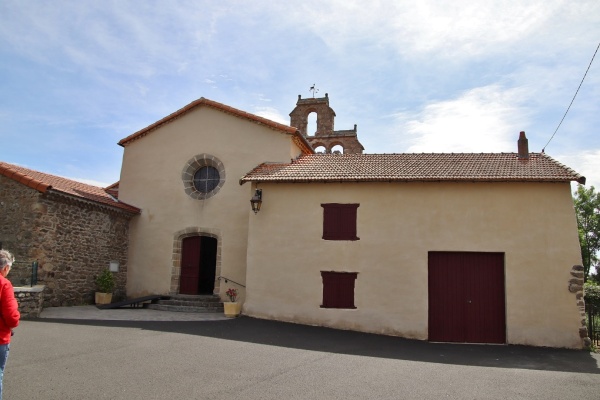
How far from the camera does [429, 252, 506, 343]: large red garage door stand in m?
11.8

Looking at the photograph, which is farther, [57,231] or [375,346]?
[57,231]

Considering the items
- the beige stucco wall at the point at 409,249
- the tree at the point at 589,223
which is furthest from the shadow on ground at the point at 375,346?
the tree at the point at 589,223

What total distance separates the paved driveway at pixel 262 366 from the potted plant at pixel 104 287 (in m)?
3.35

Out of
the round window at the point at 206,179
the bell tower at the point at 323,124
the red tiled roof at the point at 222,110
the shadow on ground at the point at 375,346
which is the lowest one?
the shadow on ground at the point at 375,346

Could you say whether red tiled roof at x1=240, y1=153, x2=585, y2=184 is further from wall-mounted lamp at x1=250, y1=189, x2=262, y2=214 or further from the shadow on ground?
the shadow on ground

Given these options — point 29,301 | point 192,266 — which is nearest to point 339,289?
point 192,266

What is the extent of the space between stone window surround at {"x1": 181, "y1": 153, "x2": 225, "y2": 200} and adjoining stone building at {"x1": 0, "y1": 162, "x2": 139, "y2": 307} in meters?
2.28

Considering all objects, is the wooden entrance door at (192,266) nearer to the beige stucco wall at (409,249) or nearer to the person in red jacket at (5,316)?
the beige stucco wall at (409,249)

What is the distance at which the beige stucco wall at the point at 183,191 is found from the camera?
600 inches

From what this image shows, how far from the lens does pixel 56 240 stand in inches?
508

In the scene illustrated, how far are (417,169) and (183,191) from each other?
8.06 meters

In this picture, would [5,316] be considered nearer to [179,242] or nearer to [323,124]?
[179,242]

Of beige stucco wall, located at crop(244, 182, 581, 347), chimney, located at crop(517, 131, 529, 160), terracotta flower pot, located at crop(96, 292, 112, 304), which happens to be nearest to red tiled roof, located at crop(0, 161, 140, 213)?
terracotta flower pot, located at crop(96, 292, 112, 304)

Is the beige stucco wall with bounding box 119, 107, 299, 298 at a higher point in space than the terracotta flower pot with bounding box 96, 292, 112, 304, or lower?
higher
